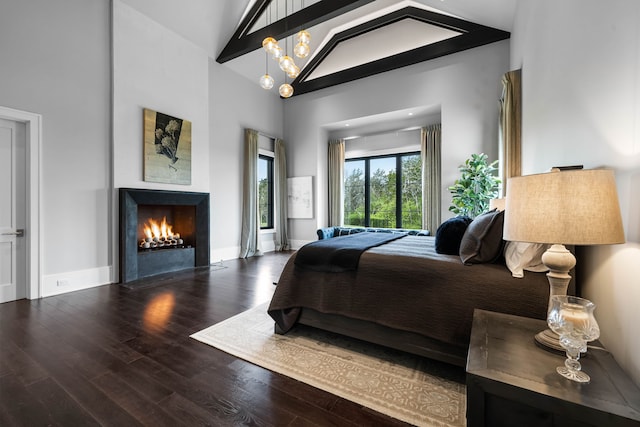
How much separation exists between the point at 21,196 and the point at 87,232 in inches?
31.2

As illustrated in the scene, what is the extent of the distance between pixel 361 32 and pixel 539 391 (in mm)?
6765

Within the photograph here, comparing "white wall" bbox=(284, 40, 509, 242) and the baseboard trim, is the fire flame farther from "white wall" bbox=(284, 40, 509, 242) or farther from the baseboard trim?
"white wall" bbox=(284, 40, 509, 242)

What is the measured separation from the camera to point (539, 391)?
83 centimetres

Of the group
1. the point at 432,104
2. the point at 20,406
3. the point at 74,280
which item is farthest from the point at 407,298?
the point at 432,104

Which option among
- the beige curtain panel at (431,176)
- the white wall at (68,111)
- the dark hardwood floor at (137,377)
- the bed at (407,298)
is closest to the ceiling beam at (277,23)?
the white wall at (68,111)

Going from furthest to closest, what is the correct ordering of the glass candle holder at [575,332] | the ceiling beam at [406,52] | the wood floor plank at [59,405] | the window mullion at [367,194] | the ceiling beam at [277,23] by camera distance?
the window mullion at [367,194], the ceiling beam at [406,52], the ceiling beam at [277,23], the wood floor plank at [59,405], the glass candle holder at [575,332]

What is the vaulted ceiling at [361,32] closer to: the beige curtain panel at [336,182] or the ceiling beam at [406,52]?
the ceiling beam at [406,52]

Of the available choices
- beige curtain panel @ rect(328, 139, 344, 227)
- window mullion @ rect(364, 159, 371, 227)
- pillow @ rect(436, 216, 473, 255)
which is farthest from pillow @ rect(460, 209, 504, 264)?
beige curtain panel @ rect(328, 139, 344, 227)

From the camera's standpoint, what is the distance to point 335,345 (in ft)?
7.24

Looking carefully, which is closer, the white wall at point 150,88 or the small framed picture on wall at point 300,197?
the white wall at point 150,88

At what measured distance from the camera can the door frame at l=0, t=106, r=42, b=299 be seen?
339cm

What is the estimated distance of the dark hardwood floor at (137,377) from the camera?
1.45 metres

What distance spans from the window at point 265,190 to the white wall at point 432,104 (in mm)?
795

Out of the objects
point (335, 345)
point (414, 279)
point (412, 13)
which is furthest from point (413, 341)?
point (412, 13)
